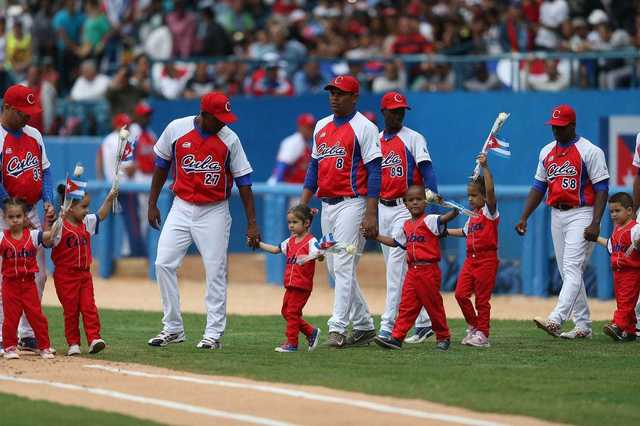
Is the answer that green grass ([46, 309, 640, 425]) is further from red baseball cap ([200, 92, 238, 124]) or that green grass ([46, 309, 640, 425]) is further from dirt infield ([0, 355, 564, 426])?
red baseball cap ([200, 92, 238, 124])

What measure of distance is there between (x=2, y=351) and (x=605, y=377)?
4.42 m

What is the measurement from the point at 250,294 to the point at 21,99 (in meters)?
7.17

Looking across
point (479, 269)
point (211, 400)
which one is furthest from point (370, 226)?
point (211, 400)

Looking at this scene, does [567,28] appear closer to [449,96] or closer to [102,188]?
[449,96]

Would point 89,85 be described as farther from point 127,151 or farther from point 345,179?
point 345,179

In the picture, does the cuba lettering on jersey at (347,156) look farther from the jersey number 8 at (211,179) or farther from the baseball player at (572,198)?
the baseball player at (572,198)

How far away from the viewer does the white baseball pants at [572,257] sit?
12.1m

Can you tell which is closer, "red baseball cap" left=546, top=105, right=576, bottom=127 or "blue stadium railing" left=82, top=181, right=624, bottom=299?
"red baseball cap" left=546, top=105, right=576, bottom=127

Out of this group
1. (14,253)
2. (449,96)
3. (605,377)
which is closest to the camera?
(605,377)

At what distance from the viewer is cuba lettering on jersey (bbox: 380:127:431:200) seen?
470 inches

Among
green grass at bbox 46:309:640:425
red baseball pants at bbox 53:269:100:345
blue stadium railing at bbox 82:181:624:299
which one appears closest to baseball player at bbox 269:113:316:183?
blue stadium railing at bbox 82:181:624:299

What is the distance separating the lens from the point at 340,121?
38.1ft

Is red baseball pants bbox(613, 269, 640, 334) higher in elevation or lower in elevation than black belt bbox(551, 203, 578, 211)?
lower

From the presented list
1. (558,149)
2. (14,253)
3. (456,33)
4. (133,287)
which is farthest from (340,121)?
(456,33)
